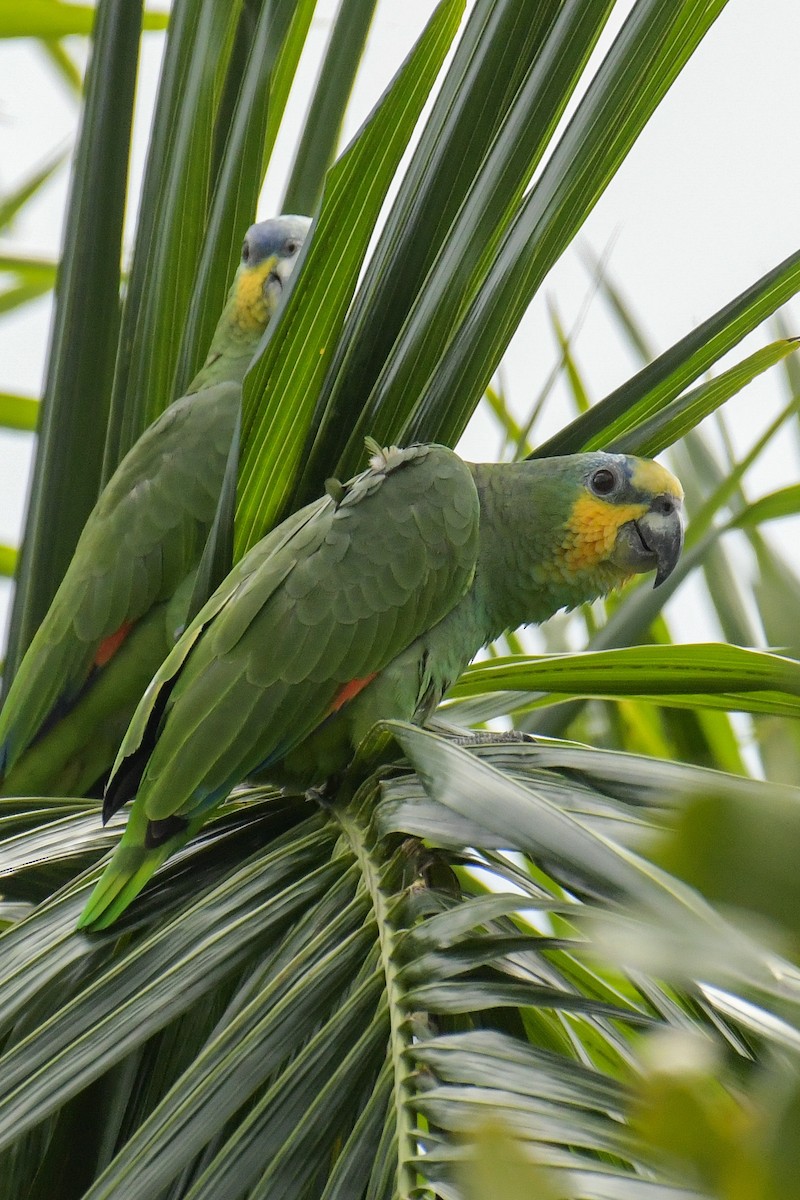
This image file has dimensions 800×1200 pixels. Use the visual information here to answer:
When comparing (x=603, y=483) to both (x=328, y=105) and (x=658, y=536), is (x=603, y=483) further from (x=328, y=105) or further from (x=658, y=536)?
(x=328, y=105)

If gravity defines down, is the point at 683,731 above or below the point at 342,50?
below

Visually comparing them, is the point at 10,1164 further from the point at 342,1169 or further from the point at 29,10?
the point at 29,10

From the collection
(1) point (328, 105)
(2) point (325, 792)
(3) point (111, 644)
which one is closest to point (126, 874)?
(2) point (325, 792)

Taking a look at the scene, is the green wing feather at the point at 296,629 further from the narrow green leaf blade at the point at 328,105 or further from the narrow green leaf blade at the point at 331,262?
the narrow green leaf blade at the point at 328,105

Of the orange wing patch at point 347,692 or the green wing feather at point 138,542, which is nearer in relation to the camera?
the orange wing patch at point 347,692

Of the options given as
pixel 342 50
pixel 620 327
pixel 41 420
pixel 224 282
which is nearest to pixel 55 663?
pixel 41 420

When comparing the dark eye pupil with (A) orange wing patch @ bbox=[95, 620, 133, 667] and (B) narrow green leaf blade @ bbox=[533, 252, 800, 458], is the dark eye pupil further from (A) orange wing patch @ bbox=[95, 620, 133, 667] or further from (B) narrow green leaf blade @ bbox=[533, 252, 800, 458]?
(A) orange wing patch @ bbox=[95, 620, 133, 667]

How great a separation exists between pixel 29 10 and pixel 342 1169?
1563mm

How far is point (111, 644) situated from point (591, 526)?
0.72 meters

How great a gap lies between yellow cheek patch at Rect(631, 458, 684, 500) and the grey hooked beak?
11 millimetres

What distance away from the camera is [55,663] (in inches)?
61.9

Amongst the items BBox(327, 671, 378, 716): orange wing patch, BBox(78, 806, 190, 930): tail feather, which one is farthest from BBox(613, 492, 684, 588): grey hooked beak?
BBox(78, 806, 190, 930): tail feather

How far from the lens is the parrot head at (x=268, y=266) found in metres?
1.78

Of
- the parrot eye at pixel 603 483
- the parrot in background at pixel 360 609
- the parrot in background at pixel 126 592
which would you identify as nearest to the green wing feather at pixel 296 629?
the parrot in background at pixel 360 609
